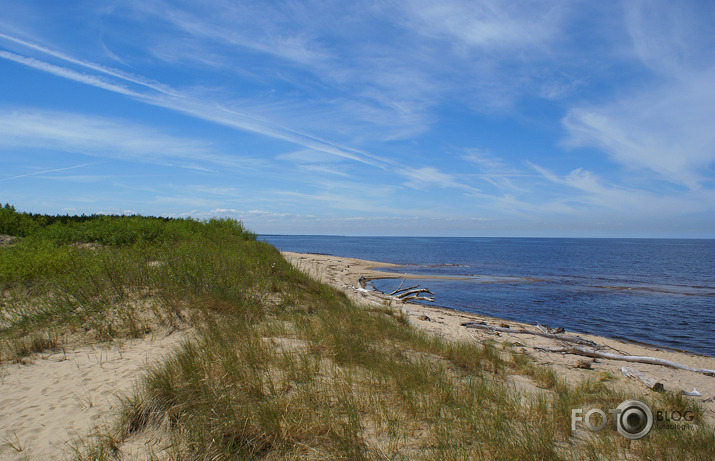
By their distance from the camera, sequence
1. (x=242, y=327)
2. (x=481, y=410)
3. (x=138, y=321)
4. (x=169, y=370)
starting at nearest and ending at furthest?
(x=481, y=410)
(x=169, y=370)
(x=242, y=327)
(x=138, y=321)

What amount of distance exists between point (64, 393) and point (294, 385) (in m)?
3.51

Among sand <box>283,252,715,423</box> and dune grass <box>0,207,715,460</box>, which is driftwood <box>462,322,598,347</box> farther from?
dune grass <box>0,207,715,460</box>

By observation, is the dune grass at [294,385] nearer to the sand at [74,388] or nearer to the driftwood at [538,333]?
the sand at [74,388]

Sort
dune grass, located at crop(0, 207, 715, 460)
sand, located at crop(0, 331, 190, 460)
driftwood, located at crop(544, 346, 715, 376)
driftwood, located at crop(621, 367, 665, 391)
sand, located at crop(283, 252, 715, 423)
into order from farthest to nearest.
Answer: driftwood, located at crop(544, 346, 715, 376)
sand, located at crop(283, 252, 715, 423)
driftwood, located at crop(621, 367, 665, 391)
sand, located at crop(0, 331, 190, 460)
dune grass, located at crop(0, 207, 715, 460)

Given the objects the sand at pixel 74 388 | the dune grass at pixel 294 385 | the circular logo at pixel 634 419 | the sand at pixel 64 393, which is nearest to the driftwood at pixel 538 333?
the sand at pixel 74 388

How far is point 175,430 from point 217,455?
2.96 ft

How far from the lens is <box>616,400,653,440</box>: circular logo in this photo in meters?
4.54

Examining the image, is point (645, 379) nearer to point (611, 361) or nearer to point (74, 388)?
point (611, 361)

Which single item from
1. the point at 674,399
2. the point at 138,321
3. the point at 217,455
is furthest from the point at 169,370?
the point at 674,399

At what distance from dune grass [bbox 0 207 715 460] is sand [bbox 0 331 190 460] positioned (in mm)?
322

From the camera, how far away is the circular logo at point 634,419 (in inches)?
179

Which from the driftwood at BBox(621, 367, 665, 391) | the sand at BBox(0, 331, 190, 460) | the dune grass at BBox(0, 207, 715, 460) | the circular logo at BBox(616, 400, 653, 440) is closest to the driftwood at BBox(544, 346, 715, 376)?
the driftwood at BBox(621, 367, 665, 391)

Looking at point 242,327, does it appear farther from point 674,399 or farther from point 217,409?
point 674,399

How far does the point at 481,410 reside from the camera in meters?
4.66
